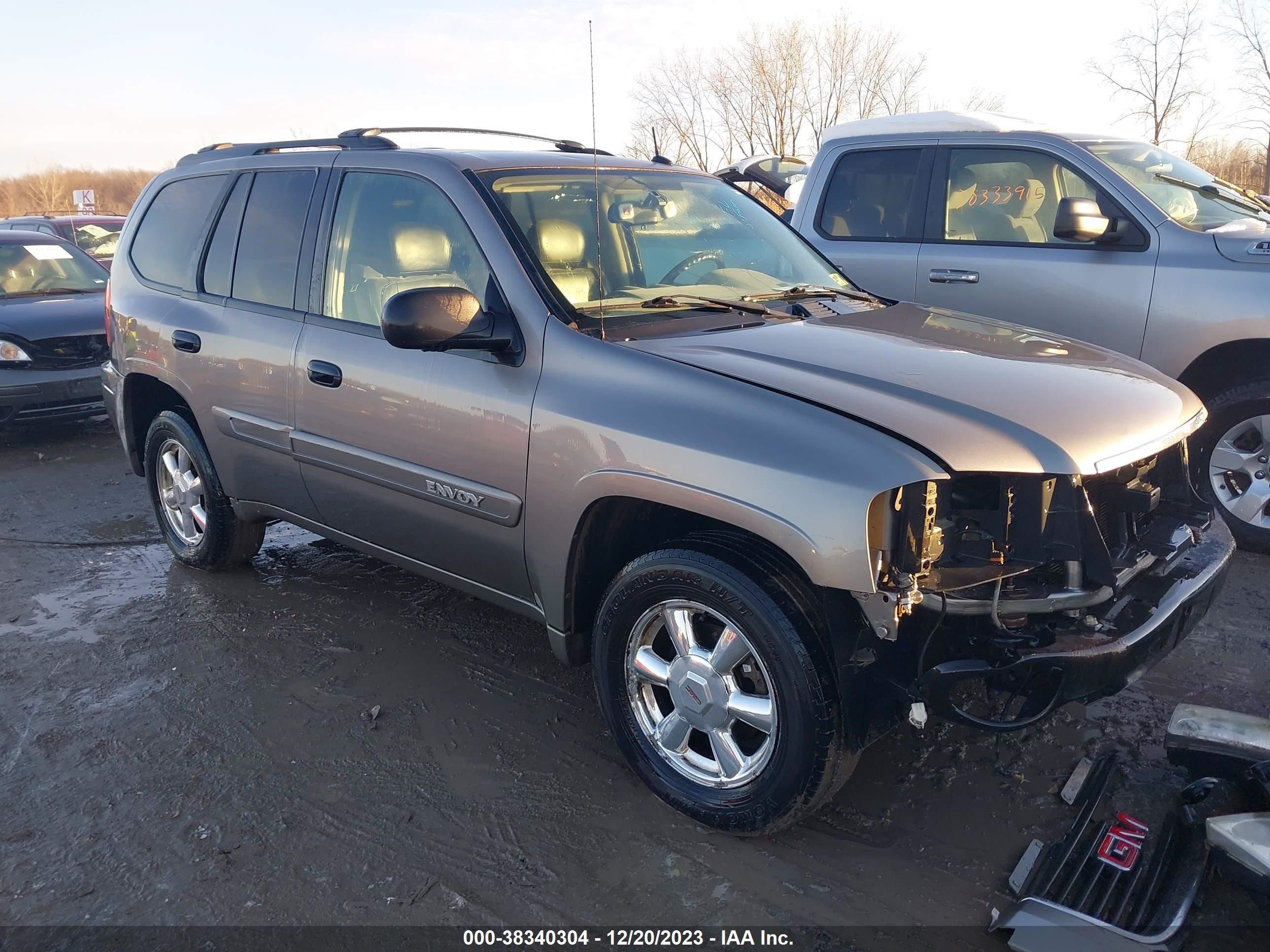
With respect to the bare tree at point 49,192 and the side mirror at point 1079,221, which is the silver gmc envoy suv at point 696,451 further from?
the bare tree at point 49,192

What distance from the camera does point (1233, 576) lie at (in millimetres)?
4457

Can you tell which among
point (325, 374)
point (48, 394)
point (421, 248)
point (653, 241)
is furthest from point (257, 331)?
point (48, 394)

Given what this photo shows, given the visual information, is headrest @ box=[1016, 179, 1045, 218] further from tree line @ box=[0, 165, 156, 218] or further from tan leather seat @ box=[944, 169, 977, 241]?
tree line @ box=[0, 165, 156, 218]

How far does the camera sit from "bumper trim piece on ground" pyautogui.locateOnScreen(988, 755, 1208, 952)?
224 cm

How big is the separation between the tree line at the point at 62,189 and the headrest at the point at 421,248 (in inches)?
1284

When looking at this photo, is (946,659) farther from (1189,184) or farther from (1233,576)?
(1189,184)

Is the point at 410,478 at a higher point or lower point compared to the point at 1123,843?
higher

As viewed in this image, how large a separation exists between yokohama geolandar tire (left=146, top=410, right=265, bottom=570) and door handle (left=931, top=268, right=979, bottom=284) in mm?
3751

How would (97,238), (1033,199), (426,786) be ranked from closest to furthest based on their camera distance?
(426,786) < (1033,199) < (97,238)

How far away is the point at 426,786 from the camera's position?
9.97 feet

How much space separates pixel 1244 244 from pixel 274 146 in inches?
174

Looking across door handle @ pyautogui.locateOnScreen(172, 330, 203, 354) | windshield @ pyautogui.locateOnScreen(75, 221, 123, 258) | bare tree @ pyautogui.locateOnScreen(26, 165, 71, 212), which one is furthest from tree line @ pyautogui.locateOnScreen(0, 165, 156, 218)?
door handle @ pyautogui.locateOnScreen(172, 330, 203, 354)

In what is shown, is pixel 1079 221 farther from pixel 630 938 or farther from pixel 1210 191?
pixel 630 938

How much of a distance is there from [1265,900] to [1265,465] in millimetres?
3021
